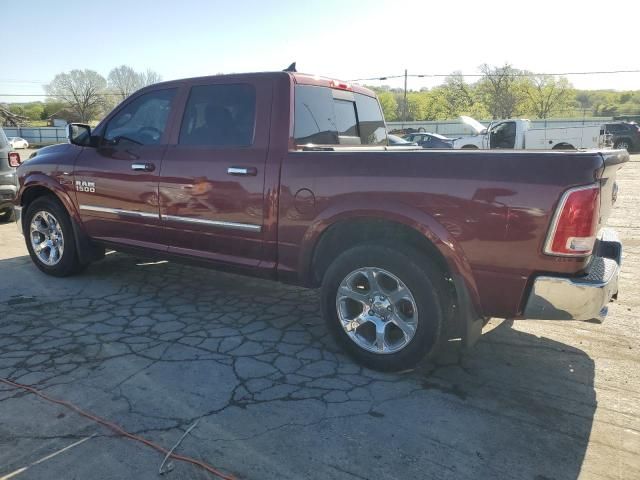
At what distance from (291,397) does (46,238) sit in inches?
147

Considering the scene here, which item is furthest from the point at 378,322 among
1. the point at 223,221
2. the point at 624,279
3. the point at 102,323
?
the point at 624,279

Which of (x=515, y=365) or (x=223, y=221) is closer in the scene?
(x=515, y=365)

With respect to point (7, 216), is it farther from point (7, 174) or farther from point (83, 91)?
point (83, 91)

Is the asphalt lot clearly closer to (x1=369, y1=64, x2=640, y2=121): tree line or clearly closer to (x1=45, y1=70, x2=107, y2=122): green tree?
(x1=369, y1=64, x2=640, y2=121): tree line

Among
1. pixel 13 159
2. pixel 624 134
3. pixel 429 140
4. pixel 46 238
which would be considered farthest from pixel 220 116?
pixel 624 134

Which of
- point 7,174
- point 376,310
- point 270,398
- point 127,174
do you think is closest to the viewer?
point 270,398

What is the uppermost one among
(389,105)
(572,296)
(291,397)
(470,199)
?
(389,105)

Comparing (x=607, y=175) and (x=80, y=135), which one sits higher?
(x=80, y=135)

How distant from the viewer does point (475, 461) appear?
2.35 metres

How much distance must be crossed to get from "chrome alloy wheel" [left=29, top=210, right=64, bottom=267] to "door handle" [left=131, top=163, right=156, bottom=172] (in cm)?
145

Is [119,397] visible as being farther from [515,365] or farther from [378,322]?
[515,365]

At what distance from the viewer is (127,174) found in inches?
171

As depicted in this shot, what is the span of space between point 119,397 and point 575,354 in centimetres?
306

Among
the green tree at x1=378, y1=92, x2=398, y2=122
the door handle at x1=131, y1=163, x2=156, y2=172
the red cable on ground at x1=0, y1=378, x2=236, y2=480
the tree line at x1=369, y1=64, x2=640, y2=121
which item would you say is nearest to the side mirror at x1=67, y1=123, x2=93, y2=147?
the door handle at x1=131, y1=163, x2=156, y2=172
